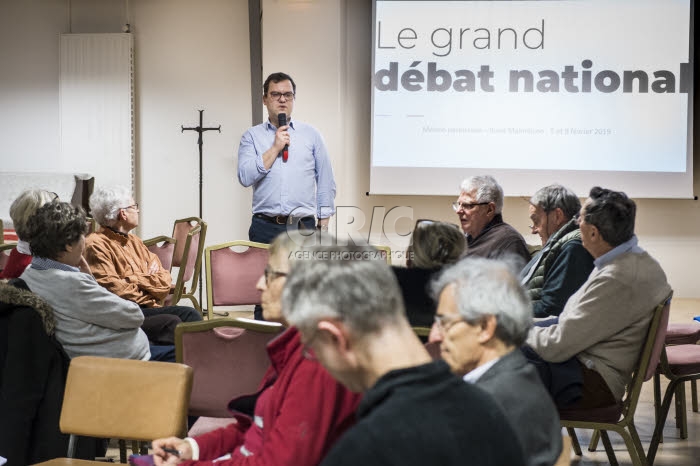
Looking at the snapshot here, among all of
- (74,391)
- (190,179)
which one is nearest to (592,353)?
(74,391)

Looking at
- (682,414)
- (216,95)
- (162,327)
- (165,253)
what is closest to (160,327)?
(162,327)

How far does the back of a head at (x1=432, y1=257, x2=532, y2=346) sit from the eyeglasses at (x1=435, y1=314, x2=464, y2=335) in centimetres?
2

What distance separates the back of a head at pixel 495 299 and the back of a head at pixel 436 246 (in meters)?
1.29

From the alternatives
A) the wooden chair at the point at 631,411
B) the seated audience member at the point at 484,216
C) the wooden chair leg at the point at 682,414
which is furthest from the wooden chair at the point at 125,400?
the wooden chair leg at the point at 682,414

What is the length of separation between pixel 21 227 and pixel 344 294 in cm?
269

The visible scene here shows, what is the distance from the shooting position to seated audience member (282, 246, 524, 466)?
1.18 meters

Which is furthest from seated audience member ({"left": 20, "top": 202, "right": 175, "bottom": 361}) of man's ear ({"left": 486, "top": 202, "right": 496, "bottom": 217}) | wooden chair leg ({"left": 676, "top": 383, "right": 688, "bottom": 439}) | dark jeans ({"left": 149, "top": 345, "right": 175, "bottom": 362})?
wooden chair leg ({"left": 676, "top": 383, "right": 688, "bottom": 439})

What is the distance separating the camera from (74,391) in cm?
241

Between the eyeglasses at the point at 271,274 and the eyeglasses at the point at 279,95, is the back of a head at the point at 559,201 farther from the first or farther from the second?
the eyeglasses at the point at 271,274

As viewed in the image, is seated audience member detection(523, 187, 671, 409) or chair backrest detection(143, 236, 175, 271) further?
chair backrest detection(143, 236, 175, 271)

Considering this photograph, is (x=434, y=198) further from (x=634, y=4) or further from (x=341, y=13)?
(x=634, y=4)

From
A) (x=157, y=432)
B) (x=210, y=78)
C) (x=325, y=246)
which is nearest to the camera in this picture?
(x=325, y=246)

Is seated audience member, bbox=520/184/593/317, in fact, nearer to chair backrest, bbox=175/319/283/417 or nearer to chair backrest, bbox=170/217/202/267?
chair backrest, bbox=175/319/283/417

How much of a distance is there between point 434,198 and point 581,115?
4.67 feet
